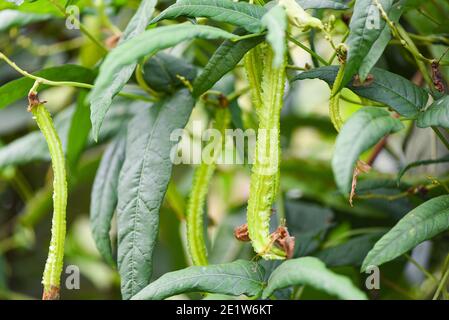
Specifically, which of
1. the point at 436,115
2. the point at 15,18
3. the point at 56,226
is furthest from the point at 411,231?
the point at 15,18

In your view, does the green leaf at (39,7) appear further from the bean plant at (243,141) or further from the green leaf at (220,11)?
the green leaf at (220,11)

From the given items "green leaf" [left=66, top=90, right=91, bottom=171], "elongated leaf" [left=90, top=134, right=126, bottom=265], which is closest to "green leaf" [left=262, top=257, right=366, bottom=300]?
"elongated leaf" [left=90, top=134, right=126, bottom=265]

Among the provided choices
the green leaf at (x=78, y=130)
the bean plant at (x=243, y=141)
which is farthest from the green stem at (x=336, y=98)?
the green leaf at (x=78, y=130)

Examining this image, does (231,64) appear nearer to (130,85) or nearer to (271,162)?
(271,162)

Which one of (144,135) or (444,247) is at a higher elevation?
(144,135)

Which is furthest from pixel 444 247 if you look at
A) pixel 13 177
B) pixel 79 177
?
pixel 13 177

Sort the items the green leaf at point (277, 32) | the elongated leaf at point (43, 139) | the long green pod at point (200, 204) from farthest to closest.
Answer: the elongated leaf at point (43, 139) → the long green pod at point (200, 204) → the green leaf at point (277, 32)

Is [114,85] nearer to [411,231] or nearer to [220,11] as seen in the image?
[220,11]
